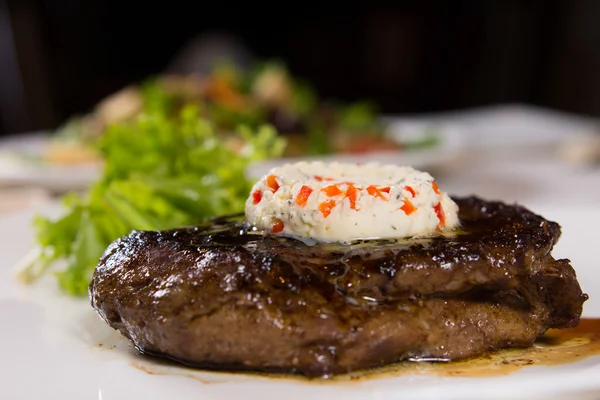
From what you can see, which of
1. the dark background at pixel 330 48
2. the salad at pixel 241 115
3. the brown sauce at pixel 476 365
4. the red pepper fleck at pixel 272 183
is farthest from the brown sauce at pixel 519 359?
the dark background at pixel 330 48

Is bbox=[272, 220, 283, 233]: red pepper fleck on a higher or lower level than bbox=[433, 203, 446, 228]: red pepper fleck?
higher

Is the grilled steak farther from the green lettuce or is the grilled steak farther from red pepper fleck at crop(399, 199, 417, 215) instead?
the green lettuce

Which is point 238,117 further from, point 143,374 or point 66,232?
point 143,374

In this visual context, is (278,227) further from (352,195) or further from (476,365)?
(476,365)

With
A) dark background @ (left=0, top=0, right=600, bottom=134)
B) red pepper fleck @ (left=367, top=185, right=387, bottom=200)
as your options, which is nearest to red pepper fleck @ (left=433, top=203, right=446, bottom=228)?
red pepper fleck @ (left=367, top=185, right=387, bottom=200)

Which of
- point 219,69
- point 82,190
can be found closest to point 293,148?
point 82,190

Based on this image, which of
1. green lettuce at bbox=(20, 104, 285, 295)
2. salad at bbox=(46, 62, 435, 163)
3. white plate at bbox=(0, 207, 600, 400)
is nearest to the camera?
white plate at bbox=(0, 207, 600, 400)

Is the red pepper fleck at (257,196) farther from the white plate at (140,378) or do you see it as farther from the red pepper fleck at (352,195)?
the white plate at (140,378)
